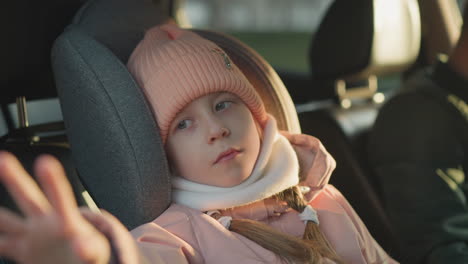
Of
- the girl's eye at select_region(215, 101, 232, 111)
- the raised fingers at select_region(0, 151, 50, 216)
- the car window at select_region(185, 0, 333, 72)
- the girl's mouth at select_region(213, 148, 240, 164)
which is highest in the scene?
the raised fingers at select_region(0, 151, 50, 216)

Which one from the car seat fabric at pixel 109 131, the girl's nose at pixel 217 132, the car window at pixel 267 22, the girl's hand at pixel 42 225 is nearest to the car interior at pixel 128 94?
the car seat fabric at pixel 109 131

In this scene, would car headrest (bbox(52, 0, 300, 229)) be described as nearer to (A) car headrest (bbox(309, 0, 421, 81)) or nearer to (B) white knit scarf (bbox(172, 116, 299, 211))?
(B) white knit scarf (bbox(172, 116, 299, 211))

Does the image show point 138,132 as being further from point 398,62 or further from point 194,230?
point 398,62

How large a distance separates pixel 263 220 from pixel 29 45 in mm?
733

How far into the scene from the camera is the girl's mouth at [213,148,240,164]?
1.25 metres

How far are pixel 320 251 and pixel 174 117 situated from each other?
398mm

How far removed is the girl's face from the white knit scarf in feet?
0.05

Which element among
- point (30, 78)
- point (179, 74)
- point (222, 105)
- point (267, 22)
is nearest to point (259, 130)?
point (222, 105)

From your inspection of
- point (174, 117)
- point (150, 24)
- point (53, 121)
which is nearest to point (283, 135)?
point (174, 117)

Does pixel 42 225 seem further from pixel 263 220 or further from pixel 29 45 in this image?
pixel 29 45

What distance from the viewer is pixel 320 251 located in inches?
48.9

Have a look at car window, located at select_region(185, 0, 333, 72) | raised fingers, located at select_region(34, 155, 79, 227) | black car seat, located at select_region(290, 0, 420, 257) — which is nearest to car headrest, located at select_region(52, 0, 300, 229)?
raised fingers, located at select_region(34, 155, 79, 227)

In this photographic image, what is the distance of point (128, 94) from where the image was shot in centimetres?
127

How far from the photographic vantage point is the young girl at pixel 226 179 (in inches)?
47.1
